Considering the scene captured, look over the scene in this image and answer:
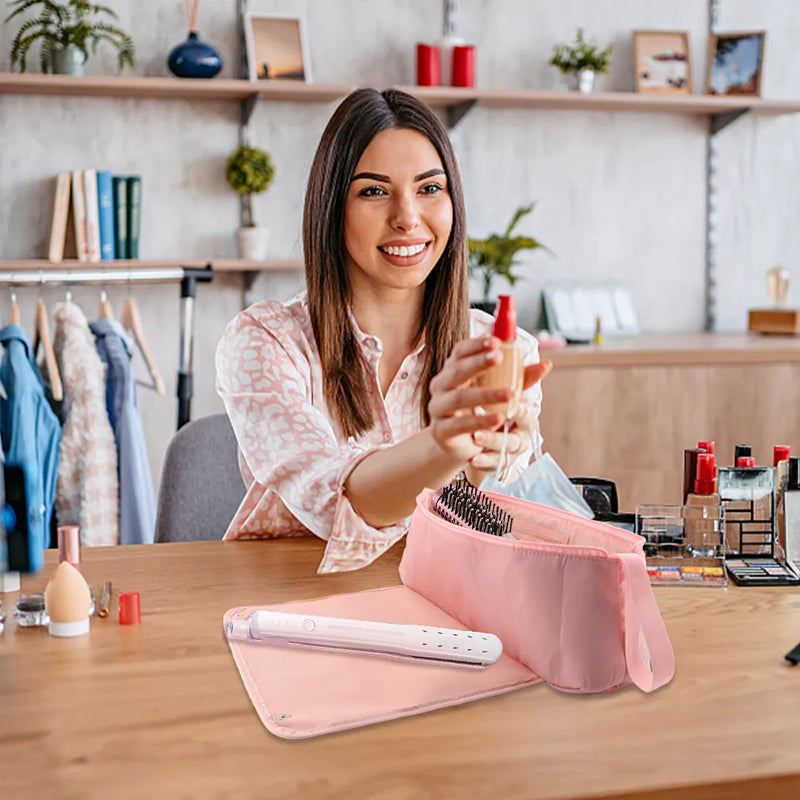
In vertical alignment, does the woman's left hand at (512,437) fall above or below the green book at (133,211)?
below

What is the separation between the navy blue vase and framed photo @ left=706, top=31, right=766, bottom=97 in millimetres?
1764

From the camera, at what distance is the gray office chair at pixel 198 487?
188 cm

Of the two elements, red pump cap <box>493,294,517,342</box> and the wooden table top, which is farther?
the wooden table top

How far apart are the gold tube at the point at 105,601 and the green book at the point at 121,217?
2.20 meters

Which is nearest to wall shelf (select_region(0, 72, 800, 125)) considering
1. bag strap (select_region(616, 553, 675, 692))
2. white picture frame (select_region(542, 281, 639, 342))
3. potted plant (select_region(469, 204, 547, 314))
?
potted plant (select_region(469, 204, 547, 314))

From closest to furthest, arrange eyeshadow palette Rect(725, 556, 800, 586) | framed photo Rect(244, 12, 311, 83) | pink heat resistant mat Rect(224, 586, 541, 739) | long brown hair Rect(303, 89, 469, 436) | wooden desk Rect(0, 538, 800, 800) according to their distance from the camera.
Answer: wooden desk Rect(0, 538, 800, 800)
pink heat resistant mat Rect(224, 586, 541, 739)
eyeshadow palette Rect(725, 556, 800, 586)
long brown hair Rect(303, 89, 469, 436)
framed photo Rect(244, 12, 311, 83)

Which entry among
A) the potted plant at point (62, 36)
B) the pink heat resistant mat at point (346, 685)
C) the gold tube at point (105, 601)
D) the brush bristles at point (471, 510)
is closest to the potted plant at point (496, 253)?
the potted plant at point (62, 36)

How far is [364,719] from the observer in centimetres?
89

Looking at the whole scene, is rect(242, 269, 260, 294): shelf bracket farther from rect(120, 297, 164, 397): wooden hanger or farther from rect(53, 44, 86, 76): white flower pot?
rect(53, 44, 86, 76): white flower pot

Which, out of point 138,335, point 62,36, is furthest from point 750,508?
point 62,36

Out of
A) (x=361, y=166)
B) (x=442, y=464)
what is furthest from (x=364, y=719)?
(x=361, y=166)

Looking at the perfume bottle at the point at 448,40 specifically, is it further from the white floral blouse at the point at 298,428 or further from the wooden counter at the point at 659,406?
the white floral blouse at the point at 298,428

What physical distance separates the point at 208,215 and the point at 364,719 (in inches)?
111

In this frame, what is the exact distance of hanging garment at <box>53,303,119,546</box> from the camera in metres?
2.57
